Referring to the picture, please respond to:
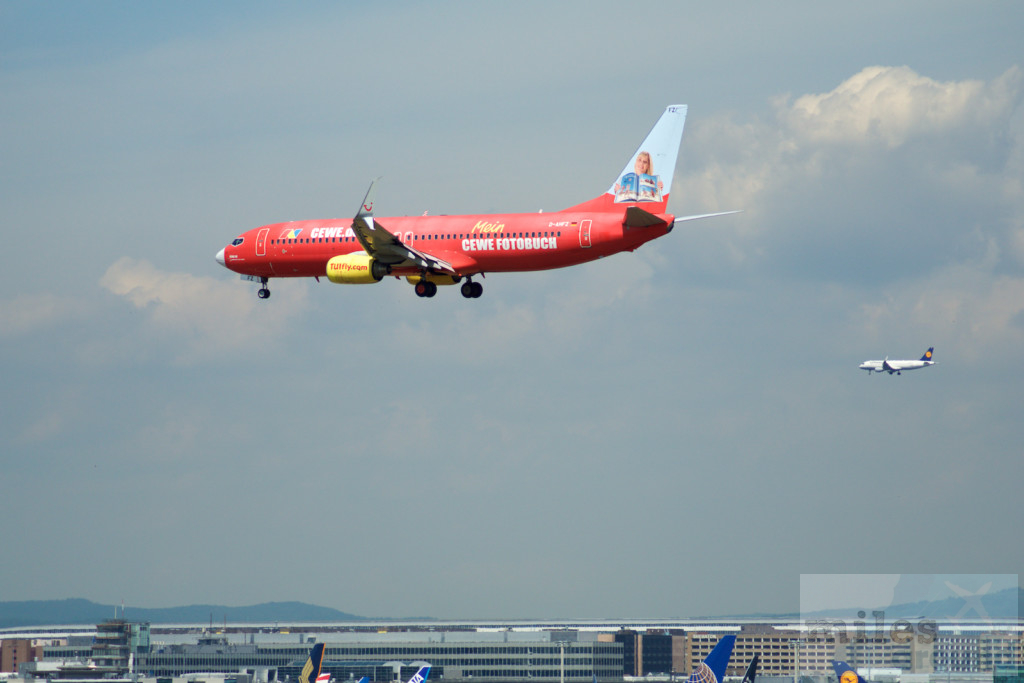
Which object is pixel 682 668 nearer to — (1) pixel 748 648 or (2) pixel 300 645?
(1) pixel 748 648

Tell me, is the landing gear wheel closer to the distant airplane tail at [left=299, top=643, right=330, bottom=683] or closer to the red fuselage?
the red fuselage

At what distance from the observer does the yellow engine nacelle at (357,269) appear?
70.0 meters

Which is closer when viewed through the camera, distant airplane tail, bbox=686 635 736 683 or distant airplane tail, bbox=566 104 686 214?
distant airplane tail, bbox=686 635 736 683

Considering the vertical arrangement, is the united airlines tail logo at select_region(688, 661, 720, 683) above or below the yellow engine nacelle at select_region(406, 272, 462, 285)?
below

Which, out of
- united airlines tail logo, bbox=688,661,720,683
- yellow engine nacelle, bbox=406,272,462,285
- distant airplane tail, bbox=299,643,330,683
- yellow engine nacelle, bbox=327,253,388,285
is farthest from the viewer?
distant airplane tail, bbox=299,643,330,683

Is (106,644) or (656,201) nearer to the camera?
(656,201)

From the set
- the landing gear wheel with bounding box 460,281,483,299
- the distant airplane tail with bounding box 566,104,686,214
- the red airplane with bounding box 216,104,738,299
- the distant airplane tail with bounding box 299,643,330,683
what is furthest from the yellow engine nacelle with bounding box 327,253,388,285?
the distant airplane tail with bounding box 299,643,330,683

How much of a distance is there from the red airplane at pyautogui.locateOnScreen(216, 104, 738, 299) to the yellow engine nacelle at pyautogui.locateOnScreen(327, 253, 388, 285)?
5 centimetres

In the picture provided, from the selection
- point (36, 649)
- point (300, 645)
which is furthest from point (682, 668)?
point (36, 649)

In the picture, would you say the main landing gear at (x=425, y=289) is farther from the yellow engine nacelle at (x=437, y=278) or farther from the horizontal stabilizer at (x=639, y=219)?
the horizontal stabilizer at (x=639, y=219)

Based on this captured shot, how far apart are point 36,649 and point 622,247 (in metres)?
159

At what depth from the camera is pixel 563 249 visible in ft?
216

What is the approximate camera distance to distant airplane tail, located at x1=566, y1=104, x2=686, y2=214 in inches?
2731

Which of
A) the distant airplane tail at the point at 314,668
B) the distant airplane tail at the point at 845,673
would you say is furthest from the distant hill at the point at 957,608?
the distant airplane tail at the point at 314,668
